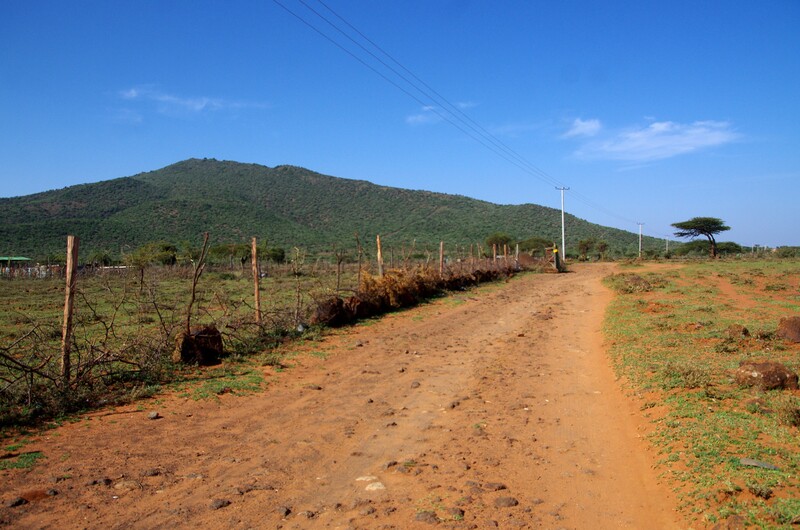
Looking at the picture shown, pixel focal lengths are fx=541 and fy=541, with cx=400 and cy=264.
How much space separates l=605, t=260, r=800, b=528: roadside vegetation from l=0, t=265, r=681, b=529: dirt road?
1.00 ft

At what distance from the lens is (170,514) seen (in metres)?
4.29

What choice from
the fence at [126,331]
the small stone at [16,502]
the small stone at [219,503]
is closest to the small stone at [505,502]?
the small stone at [219,503]

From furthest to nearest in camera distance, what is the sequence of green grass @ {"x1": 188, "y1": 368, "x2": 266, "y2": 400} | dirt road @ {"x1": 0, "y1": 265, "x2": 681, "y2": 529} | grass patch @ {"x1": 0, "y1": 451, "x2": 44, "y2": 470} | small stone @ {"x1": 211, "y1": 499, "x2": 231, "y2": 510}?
green grass @ {"x1": 188, "y1": 368, "x2": 266, "y2": 400}, grass patch @ {"x1": 0, "y1": 451, "x2": 44, "y2": 470}, small stone @ {"x1": 211, "y1": 499, "x2": 231, "y2": 510}, dirt road @ {"x1": 0, "y1": 265, "x2": 681, "y2": 529}

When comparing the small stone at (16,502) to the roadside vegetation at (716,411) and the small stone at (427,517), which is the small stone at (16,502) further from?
the roadside vegetation at (716,411)

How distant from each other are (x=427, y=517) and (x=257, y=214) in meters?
80.2

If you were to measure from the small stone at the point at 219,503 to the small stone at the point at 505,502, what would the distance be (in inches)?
86.9

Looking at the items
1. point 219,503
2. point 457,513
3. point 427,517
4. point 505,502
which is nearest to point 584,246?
point 505,502

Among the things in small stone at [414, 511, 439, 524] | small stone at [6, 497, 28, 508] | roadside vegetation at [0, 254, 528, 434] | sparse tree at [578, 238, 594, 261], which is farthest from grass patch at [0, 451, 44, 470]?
sparse tree at [578, 238, 594, 261]

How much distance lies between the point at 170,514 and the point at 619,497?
12.1 ft

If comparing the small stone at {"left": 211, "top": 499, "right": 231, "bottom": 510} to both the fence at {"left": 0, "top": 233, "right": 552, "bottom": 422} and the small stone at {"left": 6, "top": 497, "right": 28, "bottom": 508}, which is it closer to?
the small stone at {"left": 6, "top": 497, "right": 28, "bottom": 508}

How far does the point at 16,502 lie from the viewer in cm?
437

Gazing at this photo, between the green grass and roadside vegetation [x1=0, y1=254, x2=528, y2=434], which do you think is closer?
roadside vegetation [x1=0, y1=254, x2=528, y2=434]

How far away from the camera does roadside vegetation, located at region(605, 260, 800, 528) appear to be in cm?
419

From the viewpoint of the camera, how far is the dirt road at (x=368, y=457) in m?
4.29
